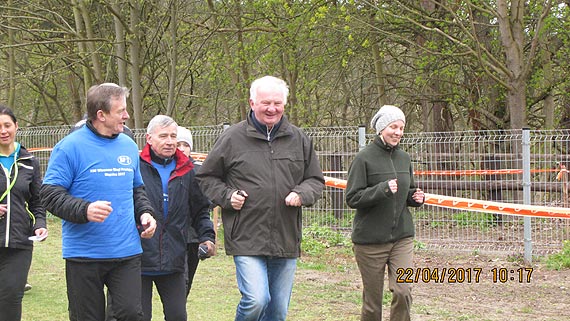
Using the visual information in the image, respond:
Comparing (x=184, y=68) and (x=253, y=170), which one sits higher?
(x=184, y=68)

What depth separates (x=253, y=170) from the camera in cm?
482

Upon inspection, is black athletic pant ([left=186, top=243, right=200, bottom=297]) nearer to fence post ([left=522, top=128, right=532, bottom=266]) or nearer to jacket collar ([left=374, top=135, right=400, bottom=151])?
jacket collar ([left=374, top=135, right=400, bottom=151])

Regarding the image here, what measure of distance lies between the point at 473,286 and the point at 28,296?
4.89 meters

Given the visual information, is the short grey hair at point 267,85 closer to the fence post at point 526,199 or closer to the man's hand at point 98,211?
the man's hand at point 98,211

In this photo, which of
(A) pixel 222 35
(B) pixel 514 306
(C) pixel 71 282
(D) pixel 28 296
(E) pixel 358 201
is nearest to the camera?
(C) pixel 71 282

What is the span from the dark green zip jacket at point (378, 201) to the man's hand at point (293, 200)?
0.96m

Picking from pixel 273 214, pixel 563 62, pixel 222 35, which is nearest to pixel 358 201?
pixel 273 214

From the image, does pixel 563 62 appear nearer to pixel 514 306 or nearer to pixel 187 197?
pixel 514 306

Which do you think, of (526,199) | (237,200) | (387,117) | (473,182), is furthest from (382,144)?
(473,182)

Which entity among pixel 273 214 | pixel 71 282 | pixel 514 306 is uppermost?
pixel 273 214

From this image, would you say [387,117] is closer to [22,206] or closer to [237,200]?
[237,200]

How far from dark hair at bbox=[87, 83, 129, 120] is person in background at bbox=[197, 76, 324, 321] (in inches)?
30.0
